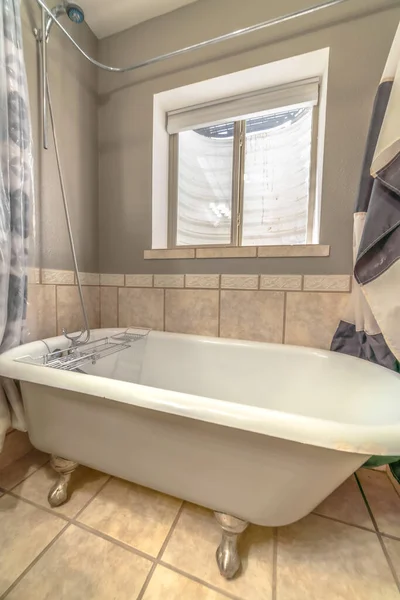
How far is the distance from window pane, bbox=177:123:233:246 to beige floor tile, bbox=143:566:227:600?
141cm

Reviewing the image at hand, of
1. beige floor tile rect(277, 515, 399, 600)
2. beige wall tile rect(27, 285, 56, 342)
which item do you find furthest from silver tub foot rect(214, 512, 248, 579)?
beige wall tile rect(27, 285, 56, 342)

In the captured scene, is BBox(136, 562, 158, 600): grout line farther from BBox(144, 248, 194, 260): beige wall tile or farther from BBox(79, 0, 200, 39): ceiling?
BBox(79, 0, 200, 39): ceiling

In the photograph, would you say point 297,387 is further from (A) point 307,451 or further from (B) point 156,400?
(B) point 156,400

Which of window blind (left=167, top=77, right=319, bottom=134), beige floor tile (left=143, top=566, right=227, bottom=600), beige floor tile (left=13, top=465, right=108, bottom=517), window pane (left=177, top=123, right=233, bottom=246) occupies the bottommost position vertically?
beige floor tile (left=13, top=465, right=108, bottom=517)

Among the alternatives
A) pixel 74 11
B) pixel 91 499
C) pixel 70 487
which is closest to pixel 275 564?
pixel 91 499

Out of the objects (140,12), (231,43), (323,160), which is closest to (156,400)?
(323,160)

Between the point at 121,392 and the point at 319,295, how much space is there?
0.93m

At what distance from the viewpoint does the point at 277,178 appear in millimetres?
1454

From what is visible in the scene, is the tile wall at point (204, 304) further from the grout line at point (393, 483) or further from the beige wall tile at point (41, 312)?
the grout line at point (393, 483)

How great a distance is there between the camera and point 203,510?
84 centimetres

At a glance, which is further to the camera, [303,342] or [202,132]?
[202,132]

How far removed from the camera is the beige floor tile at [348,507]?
0.82m

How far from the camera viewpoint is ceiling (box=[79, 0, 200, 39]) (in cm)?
123

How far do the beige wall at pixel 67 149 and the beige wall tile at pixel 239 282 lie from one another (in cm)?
79
